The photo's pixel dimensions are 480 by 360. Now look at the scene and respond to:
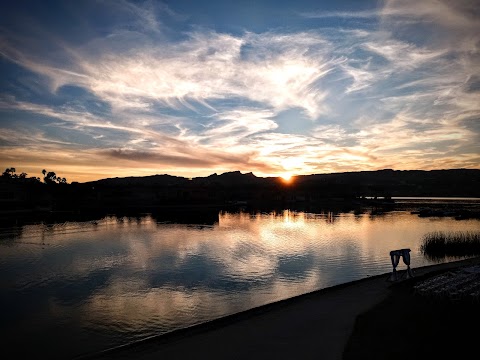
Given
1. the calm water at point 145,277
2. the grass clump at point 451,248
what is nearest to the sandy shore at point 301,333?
the calm water at point 145,277

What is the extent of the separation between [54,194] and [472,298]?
12282cm

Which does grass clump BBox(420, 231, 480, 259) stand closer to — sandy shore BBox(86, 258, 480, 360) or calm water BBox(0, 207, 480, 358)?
calm water BBox(0, 207, 480, 358)

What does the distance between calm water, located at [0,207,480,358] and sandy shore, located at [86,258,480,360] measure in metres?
→ 2.56

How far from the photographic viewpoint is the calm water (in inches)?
661

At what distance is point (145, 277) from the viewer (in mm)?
27031

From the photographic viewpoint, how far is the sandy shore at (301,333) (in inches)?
468

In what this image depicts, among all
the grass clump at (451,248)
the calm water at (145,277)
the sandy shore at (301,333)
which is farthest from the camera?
the grass clump at (451,248)

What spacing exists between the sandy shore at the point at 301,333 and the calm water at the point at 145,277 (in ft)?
8.39

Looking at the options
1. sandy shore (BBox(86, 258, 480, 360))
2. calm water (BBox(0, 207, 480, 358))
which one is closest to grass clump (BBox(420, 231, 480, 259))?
calm water (BBox(0, 207, 480, 358))

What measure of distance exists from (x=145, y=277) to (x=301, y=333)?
55.3ft

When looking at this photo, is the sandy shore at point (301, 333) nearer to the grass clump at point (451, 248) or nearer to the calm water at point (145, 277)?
the calm water at point (145, 277)

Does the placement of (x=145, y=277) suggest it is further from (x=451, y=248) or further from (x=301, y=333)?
(x=451, y=248)

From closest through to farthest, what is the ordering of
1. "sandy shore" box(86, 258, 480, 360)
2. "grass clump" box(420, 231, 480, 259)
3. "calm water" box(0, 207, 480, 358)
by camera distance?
"sandy shore" box(86, 258, 480, 360)
"calm water" box(0, 207, 480, 358)
"grass clump" box(420, 231, 480, 259)

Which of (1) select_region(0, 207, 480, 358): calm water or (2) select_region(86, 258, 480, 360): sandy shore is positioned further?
(1) select_region(0, 207, 480, 358): calm water
